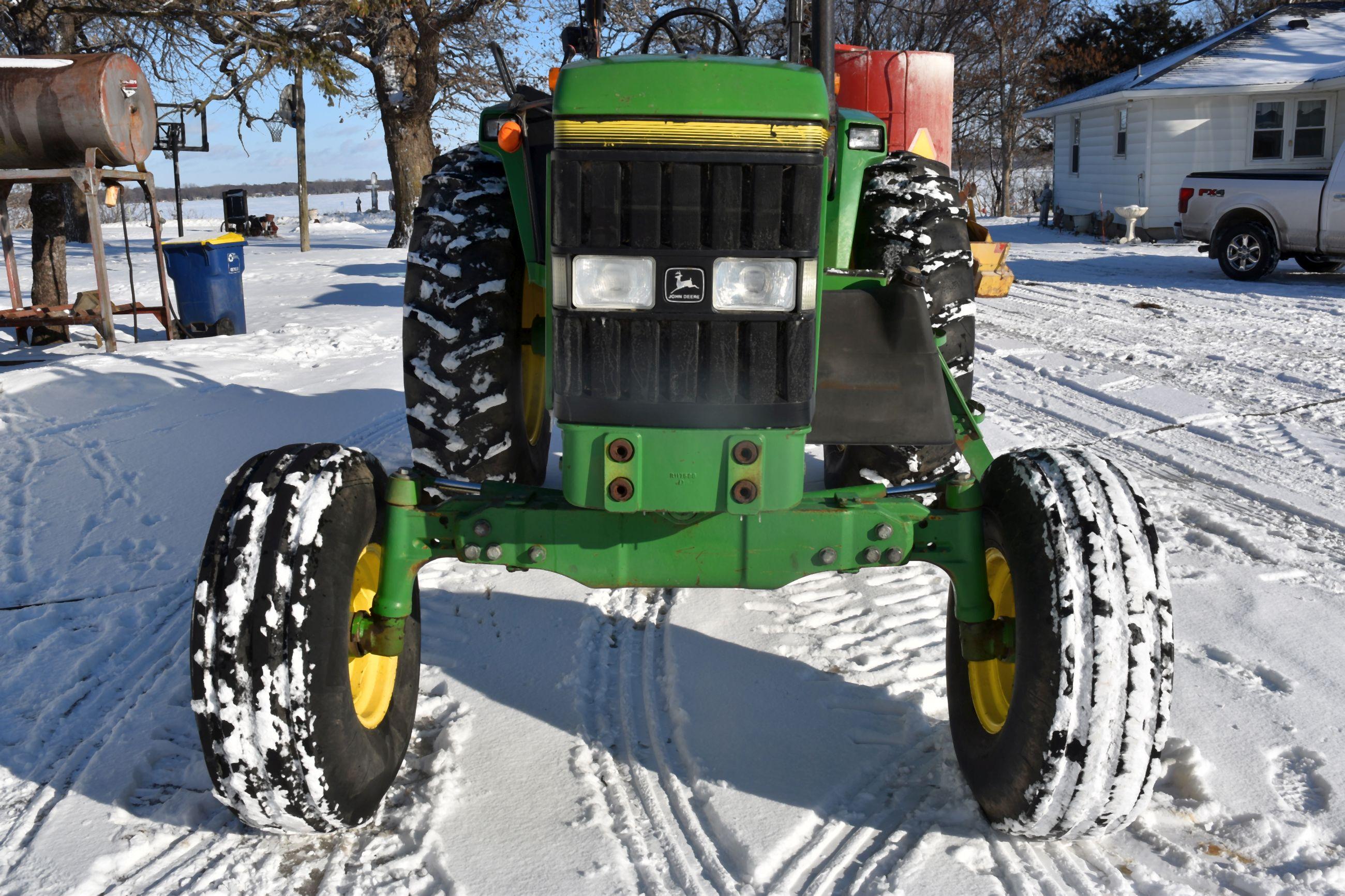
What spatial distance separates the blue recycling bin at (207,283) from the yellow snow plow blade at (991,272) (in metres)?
7.16

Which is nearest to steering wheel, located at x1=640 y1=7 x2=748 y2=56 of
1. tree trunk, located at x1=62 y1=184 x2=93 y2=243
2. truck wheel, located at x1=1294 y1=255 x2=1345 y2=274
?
truck wheel, located at x1=1294 y1=255 x2=1345 y2=274

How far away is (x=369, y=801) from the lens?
2.44 metres

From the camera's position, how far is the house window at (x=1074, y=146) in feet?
79.1

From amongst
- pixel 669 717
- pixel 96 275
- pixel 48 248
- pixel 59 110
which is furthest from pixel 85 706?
pixel 48 248

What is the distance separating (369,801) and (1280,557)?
3.22 metres

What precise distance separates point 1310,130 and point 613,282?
2194cm

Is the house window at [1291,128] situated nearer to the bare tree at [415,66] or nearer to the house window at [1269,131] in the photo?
the house window at [1269,131]

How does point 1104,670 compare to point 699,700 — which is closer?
point 1104,670

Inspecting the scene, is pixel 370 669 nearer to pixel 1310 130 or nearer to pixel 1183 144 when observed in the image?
pixel 1183 144

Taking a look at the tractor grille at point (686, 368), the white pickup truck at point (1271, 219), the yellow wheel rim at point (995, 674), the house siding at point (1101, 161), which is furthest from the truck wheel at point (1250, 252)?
the tractor grille at point (686, 368)

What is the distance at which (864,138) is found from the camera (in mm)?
3314

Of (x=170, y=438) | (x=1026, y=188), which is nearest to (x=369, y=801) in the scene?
(x=170, y=438)

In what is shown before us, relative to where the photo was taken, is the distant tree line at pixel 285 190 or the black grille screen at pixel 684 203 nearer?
the black grille screen at pixel 684 203

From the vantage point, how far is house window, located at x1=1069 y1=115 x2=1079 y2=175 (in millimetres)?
24100
